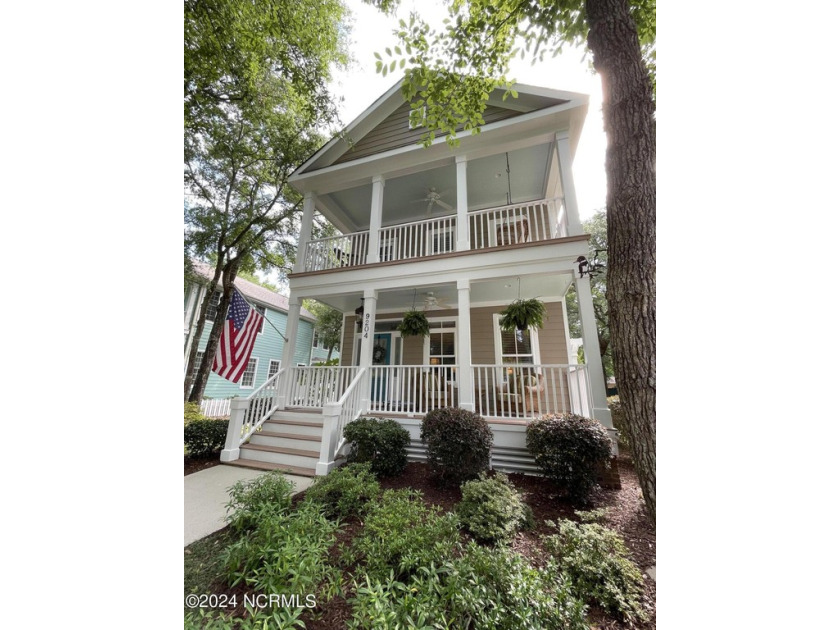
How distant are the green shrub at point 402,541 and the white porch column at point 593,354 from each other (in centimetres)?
313

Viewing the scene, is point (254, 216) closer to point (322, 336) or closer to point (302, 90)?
point (302, 90)

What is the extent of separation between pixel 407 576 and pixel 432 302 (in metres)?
5.73

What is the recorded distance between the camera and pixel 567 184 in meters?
5.41

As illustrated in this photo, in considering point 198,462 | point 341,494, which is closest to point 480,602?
point 341,494

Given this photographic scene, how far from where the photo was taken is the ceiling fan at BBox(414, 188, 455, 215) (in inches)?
299

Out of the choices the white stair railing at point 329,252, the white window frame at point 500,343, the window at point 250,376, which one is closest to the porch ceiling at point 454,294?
the white window frame at point 500,343

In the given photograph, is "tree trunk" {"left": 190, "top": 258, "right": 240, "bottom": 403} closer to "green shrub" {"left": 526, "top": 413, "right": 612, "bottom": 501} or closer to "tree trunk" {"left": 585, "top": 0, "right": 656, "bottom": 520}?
"green shrub" {"left": 526, "top": 413, "right": 612, "bottom": 501}

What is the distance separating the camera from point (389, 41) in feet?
10.5

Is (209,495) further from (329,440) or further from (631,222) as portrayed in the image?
(631,222)

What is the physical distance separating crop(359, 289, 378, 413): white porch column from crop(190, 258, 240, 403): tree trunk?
5.27m

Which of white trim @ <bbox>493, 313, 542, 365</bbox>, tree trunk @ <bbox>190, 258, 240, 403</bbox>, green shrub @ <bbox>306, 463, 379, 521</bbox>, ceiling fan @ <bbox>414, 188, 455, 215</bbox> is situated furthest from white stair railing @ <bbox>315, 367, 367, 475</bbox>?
tree trunk @ <bbox>190, 258, 240, 403</bbox>

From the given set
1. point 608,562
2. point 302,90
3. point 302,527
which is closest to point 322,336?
point 302,90

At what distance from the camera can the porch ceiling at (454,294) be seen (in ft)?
21.1
